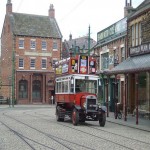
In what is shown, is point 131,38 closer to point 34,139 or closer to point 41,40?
point 34,139

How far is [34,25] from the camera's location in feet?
232

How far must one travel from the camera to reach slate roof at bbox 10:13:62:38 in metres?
68.9

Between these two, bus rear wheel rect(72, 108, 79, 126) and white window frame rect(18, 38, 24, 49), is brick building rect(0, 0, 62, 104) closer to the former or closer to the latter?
white window frame rect(18, 38, 24, 49)

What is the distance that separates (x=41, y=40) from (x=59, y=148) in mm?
56882

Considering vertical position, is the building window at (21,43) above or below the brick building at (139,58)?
above

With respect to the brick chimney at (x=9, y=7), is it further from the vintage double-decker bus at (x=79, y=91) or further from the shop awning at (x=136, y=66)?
the vintage double-decker bus at (x=79, y=91)

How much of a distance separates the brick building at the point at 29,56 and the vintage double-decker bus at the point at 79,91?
39.0 meters

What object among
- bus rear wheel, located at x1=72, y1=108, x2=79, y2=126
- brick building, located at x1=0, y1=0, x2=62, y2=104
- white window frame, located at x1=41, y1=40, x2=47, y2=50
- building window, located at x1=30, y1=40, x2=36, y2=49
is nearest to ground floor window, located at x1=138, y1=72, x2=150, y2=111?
bus rear wheel, located at x1=72, y1=108, x2=79, y2=126

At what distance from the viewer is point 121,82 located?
35906 millimetres

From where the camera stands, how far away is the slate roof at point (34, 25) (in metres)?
68.9

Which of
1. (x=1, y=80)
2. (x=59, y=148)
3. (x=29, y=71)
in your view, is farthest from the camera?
(x=1, y=80)

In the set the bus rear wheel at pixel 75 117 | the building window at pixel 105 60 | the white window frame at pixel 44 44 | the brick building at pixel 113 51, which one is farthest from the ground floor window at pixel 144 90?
the white window frame at pixel 44 44

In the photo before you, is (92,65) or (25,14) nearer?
(92,65)

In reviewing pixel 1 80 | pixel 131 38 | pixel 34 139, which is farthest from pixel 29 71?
pixel 34 139
